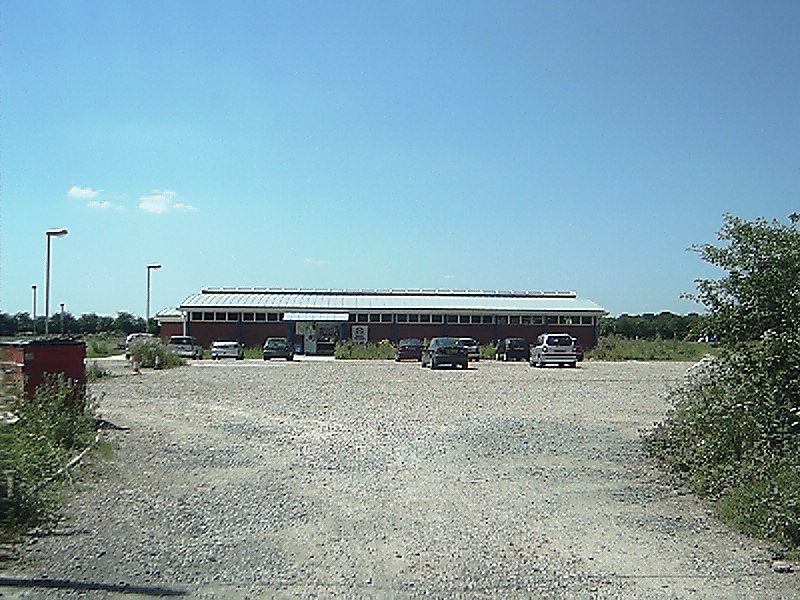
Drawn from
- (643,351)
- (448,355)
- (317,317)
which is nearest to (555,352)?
(448,355)

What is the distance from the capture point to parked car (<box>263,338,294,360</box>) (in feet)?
180

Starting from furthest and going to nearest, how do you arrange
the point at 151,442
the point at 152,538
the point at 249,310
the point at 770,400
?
the point at 249,310
the point at 151,442
the point at 770,400
the point at 152,538

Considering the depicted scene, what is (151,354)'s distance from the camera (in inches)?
1619

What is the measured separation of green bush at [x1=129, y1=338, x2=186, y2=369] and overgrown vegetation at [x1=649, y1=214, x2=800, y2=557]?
32964 mm

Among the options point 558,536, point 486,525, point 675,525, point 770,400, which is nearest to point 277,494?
point 486,525

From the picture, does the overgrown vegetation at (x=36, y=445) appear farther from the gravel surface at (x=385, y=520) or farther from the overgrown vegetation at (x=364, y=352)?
the overgrown vegetation at (x=364, y=352)

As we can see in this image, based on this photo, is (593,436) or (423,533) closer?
(423,533)

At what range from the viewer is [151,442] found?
1461 cm

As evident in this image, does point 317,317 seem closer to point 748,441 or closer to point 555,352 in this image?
point 555,352

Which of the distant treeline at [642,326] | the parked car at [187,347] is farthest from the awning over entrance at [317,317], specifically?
the distant treeline at [642,326]

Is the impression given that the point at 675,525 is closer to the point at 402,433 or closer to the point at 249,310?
the point at 402,433

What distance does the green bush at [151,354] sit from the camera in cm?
4084

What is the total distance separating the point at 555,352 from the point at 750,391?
3552 cm

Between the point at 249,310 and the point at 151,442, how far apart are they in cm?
5629
